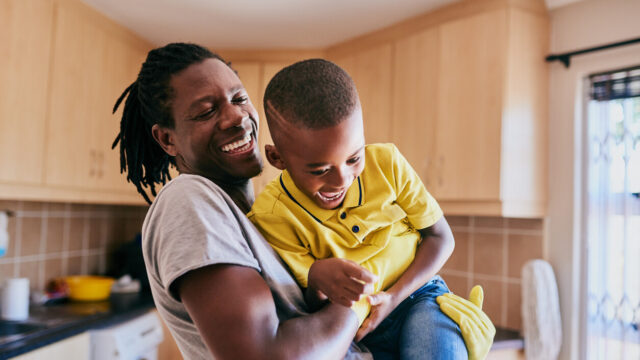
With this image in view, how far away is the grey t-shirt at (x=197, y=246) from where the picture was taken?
609mm

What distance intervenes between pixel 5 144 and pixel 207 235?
1899 millimetres

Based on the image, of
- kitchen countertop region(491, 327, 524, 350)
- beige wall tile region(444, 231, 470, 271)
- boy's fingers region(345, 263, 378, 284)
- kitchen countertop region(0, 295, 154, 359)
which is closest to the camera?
boy's fingers region(345, 263, 378, 284)

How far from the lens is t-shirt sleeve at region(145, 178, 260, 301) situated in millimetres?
604

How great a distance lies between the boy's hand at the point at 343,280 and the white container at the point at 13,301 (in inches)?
86.0

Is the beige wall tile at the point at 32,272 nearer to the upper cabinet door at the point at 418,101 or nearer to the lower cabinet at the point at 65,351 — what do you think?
the lower cabinet at the point at 65,351

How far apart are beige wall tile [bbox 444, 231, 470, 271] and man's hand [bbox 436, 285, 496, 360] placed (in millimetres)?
2137

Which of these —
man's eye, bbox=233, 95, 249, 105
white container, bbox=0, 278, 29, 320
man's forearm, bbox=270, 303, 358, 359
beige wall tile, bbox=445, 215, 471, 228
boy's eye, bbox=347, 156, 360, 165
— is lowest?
white container, bbox=0, 278, 29, 320

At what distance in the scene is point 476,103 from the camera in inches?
96.4

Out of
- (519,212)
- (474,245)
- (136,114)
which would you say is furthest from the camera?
A: (474,245)

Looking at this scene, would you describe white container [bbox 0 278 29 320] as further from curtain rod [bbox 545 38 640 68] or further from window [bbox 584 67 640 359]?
curtain rod [bbox 545 38 640 68]

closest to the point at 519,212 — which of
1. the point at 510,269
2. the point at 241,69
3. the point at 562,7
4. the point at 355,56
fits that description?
the point at 510,269

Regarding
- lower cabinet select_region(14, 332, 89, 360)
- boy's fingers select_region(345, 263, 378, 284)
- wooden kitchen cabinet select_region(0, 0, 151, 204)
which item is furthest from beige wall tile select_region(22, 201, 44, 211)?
boy's fingers select_region(345, 263, 378, 284)

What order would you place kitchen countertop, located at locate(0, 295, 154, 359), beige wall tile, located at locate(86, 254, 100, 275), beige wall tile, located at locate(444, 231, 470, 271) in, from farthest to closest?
1. beige wall tile, located at locate(86, 254, 100, 275)
2. beige wall tile, located at locate(444, 231, 470, 271)
3. kitchen countertop, located at locate(0, 295, 154, 359)

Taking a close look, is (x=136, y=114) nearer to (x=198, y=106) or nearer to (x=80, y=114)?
→ (x=198, y=106)
